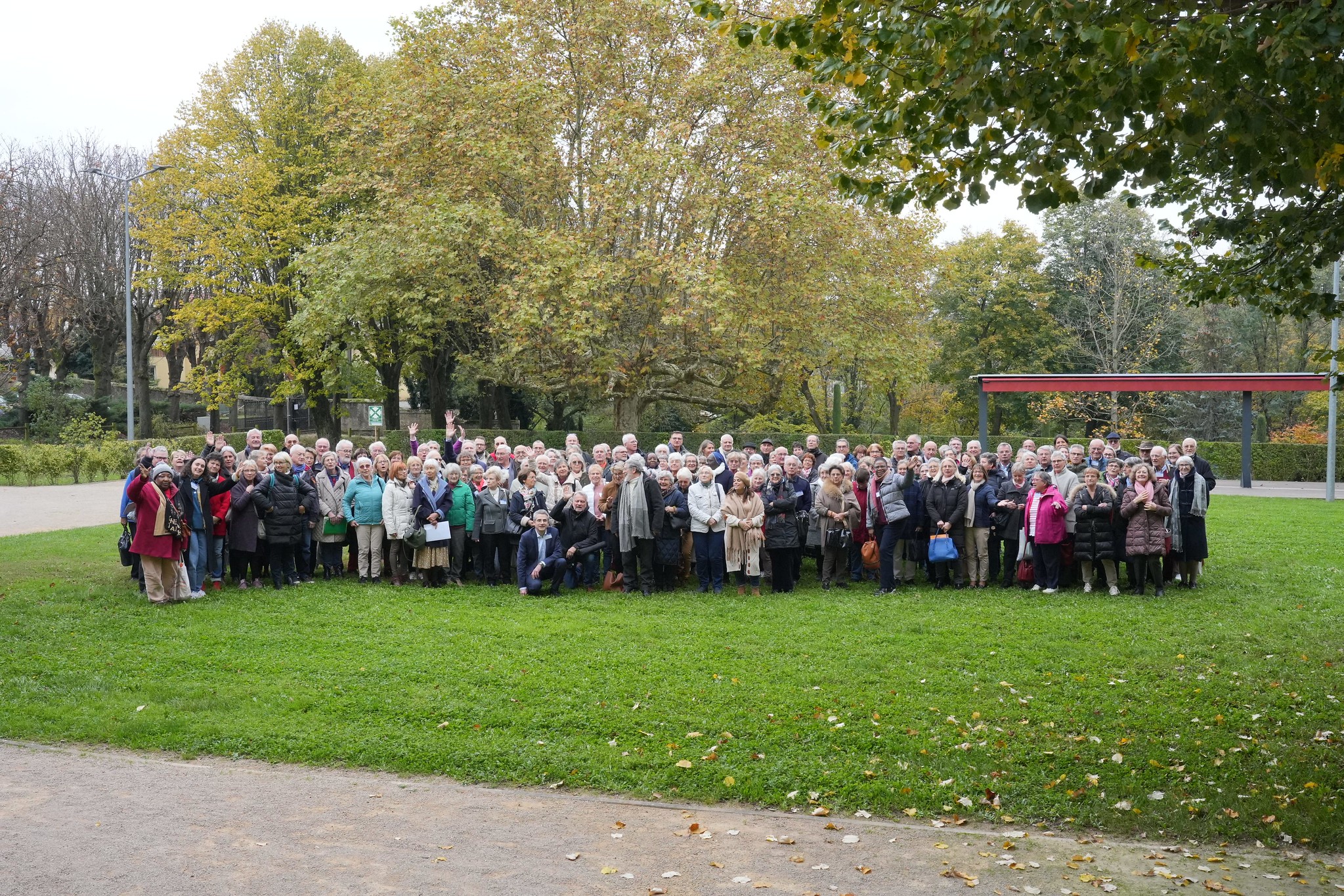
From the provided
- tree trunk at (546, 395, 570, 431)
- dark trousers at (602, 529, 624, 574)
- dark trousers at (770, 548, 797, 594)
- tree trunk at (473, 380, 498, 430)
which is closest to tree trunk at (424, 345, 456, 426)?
tree trunk at (473, 380, 498, 430)

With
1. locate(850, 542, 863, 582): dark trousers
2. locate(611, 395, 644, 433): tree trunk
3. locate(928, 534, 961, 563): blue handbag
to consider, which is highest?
locate(611, 395, 644, 433): tree trunk

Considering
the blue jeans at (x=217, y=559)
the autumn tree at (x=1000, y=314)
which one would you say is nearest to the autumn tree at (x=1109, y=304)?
the autumn tree at (x=1000, y=314)

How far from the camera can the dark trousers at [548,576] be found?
13508mm

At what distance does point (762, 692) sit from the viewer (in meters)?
9.02

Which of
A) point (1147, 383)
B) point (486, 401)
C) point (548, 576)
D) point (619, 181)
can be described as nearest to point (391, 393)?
point (486, 401)

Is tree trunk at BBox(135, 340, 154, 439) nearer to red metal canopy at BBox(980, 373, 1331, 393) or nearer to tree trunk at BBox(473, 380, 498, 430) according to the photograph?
tree trunk at BBox(473, 380, 498, 430)

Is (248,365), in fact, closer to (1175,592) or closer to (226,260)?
(226,260)

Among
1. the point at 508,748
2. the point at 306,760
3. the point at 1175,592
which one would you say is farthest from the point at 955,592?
the point at 306,760

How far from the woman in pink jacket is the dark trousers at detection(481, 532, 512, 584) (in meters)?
6.83

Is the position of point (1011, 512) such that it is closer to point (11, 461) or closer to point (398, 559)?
point (398, 559)

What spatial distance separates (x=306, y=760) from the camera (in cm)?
770

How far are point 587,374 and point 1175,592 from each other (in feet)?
61.1

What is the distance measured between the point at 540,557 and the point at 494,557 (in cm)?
103

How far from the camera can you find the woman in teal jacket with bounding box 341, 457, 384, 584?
14.2m
